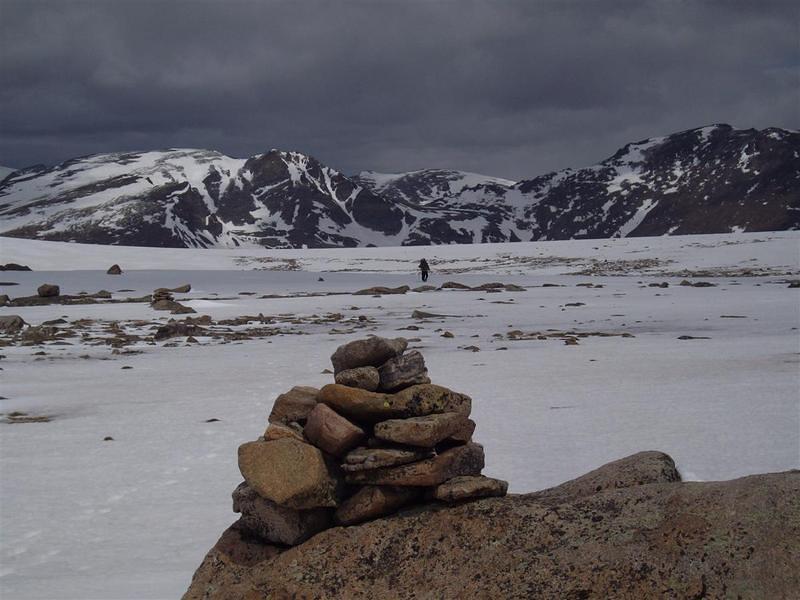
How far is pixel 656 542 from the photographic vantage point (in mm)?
5613

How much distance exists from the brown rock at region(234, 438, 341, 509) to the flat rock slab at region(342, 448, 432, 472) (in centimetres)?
23

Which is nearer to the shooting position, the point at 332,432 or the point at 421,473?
the point at 421,473

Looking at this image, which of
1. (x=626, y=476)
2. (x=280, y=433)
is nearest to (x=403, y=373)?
(x=280, y=433)

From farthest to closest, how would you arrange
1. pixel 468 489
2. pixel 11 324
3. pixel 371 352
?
1. pixel 11 324
2. pixel 371 352
3. pixel 468 489

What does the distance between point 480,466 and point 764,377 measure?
1250cm

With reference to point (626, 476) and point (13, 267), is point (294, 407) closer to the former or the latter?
point (626, 476)

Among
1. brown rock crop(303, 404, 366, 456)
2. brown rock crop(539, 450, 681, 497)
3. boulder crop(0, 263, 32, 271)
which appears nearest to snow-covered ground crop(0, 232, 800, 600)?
brown rock crop(303, 404, 366, 456)

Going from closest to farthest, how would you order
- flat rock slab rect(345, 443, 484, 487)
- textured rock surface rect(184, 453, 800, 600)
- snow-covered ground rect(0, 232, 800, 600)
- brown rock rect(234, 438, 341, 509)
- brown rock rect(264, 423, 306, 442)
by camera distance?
textured rock surface rect(184, 453, 800, 600) < brown rock rect(234, 438, 341, 509) < flat rock slab rect(345, 443, 484, 487) < brown rock rect(264, 423, 306, 442) < snow-covered ground rect(0, 232, 800, 600)

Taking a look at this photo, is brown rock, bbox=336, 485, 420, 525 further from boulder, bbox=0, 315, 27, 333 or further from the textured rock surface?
boulder, bbox=0, 315, 27, 333

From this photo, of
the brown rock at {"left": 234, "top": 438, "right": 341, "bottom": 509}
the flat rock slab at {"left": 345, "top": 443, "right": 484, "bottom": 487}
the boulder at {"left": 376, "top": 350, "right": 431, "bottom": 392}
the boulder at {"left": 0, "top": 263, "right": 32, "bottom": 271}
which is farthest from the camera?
the boulder at {"left": 0, "top": 263, "right": 32, "bottom": 271}

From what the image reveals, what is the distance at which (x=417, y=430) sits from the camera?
685cm

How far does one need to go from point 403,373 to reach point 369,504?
138 cm

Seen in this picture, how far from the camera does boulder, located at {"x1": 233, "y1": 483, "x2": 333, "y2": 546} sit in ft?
22.5

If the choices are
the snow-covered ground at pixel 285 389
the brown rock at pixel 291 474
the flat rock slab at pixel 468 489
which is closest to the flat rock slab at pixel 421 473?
the flat rock slab at pixel 468 489
